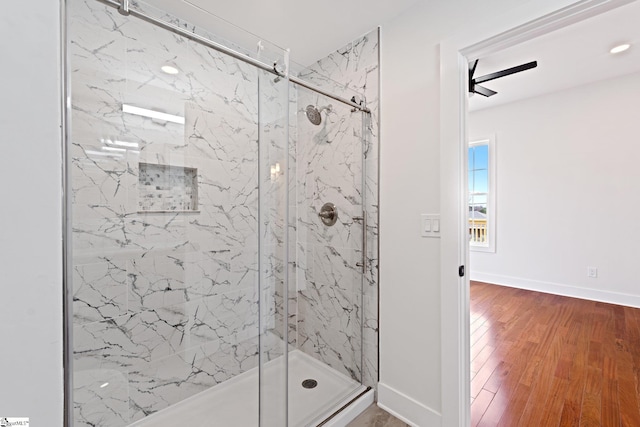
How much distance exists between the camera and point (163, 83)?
67.8 inches

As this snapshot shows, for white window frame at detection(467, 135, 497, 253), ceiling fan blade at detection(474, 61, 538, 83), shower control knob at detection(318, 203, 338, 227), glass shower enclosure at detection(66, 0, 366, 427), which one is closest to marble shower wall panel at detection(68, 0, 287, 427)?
glass shower enclosure at detection(66, 0, 366, 427)

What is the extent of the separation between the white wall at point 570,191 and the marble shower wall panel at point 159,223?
423 centimetres

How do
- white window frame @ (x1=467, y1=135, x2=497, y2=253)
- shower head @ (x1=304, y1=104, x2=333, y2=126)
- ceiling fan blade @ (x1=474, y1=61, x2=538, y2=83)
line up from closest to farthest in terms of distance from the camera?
1. shower head @ (x1=304, y1=104, x2=333, y2=126)
2. ceiling fan blade @ (x1=474, y1=61, x2=538, y2=83)
3. white window frame @ (x1=467, y1=135, x2=497, y2=253)

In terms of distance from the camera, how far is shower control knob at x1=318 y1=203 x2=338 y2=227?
198 cm

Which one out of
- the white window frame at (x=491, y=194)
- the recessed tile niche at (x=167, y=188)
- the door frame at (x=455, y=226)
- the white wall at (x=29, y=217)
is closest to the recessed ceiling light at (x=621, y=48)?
the white window frame at (x=491, y=194)

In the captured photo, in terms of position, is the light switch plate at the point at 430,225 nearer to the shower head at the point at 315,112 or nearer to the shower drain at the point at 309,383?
the shower head at the point at 315,112

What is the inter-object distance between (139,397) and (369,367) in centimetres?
142

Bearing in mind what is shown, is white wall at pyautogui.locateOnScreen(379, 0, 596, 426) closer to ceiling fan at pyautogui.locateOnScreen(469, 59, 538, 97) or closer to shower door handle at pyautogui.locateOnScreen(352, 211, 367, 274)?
A: shower door handle at pyautogui.locateOnScreen(352, 211, 367, 274)

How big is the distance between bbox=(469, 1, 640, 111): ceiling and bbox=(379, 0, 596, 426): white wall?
1534 millimetres

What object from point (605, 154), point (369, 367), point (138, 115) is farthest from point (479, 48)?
point (605, 154)

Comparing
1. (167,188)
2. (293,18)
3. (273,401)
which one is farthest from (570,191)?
(167,188)

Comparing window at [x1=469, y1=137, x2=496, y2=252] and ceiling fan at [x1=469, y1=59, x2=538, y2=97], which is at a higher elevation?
ceiling fan at [x1=469, y1=59, x2=538, y2=97]

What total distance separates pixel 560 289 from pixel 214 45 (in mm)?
5001

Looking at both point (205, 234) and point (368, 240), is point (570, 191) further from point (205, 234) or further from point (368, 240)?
point (205, 234)
